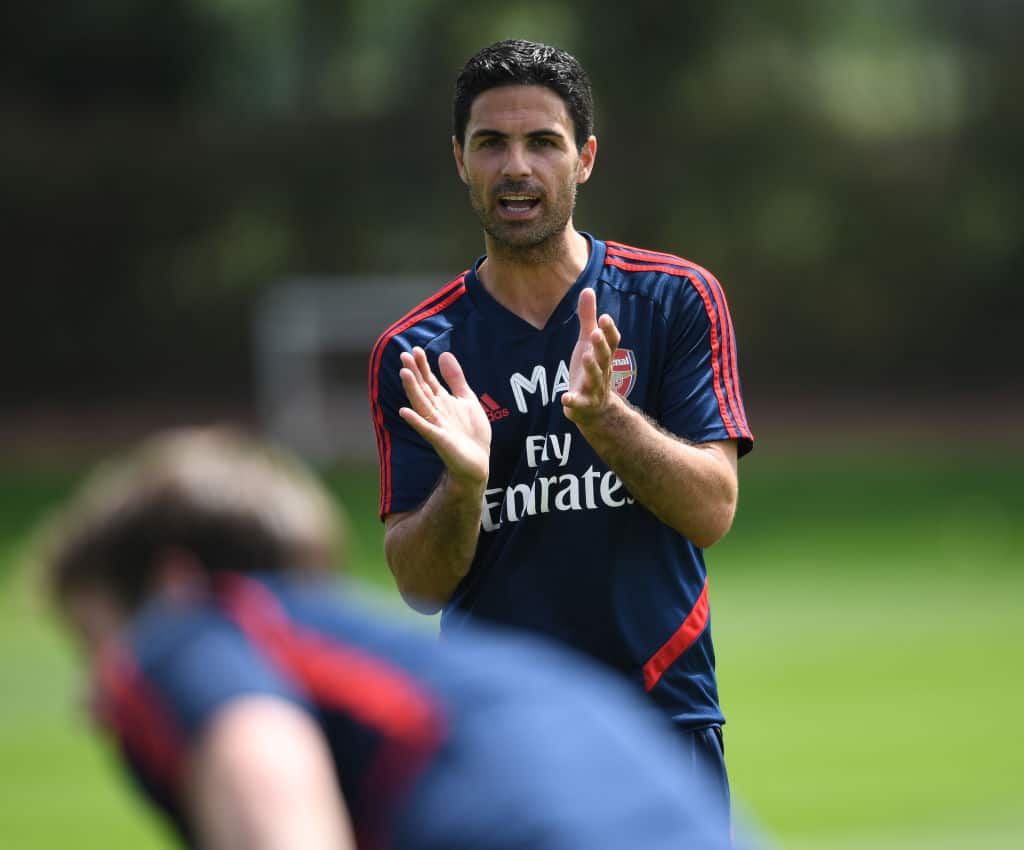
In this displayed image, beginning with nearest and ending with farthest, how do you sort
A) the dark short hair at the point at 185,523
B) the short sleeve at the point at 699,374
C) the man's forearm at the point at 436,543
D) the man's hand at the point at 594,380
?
the dark short hair at the point at 185,523, the man's hand at the point at 594,380, the man's forearm at the point at 436,543, the short sleeve at the point at 699,374

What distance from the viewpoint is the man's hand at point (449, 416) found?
3.76 meters

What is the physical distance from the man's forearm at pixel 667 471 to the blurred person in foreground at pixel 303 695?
5.02ft

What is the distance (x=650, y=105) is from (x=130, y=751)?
2661cm

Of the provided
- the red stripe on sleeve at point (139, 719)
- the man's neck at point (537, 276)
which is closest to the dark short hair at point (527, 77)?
the man's neck at point (537, 276)

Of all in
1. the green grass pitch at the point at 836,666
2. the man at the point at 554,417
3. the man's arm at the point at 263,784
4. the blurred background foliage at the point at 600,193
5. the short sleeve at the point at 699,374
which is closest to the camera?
the man's arm at the point at 263,784

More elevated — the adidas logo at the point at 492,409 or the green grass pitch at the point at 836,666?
the adidas logo at the point at 492,409

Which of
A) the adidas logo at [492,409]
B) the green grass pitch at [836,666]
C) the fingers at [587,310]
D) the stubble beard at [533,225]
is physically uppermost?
the stubble beard at [533,225]

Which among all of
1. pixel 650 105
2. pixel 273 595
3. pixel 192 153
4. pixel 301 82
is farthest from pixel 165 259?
pixel 273 595

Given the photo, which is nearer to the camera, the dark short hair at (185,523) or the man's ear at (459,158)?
the dark short hair at (185,523)

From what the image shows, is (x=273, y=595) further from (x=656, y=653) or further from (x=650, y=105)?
(x=650, y=105)

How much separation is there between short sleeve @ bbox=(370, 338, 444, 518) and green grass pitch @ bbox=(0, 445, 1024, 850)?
1.00m

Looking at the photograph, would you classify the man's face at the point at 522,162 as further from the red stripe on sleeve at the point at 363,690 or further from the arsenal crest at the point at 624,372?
the red stripe on sleeve at the point at 363,690

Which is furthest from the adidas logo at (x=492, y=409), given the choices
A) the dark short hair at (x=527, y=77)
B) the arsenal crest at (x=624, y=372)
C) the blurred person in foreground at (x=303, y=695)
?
the blurred person in foreground at (x=303, y=695)

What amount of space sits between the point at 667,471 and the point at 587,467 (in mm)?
282
